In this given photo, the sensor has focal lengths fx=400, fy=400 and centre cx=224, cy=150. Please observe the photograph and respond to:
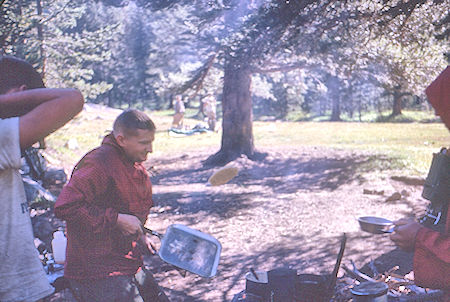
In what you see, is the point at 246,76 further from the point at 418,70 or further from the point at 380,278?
the point at 380,278

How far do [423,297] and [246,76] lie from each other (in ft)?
30.3

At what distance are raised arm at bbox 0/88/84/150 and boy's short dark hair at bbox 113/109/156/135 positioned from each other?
0.84 meters

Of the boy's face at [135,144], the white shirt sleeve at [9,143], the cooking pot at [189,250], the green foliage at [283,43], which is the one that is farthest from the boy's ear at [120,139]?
the green foliage at [283,43]

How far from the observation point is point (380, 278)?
4070mm

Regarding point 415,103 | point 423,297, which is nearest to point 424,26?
point 423,297

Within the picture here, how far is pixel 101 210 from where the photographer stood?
92.0 inches

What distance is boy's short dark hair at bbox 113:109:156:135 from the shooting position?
2.64 meters

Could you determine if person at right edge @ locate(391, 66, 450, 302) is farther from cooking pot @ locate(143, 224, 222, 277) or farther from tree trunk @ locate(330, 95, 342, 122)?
tree trunk @ locate(330, 95, 342, 122)

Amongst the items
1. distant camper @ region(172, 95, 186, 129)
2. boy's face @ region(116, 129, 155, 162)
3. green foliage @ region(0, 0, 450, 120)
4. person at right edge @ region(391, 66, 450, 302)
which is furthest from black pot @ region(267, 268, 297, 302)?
distant camper @ region(172, 95, 186, 129)

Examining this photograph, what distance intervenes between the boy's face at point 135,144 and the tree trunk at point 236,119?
9.20 meters

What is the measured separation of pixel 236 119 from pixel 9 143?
10.6 metres

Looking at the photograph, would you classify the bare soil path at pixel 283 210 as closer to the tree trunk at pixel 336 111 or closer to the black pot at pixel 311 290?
the black pot at pixel 311 290

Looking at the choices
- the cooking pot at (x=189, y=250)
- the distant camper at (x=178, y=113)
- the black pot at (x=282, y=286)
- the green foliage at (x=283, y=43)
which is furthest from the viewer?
the distant camper at (x=178, y=113)

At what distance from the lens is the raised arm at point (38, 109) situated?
1.65 metres
